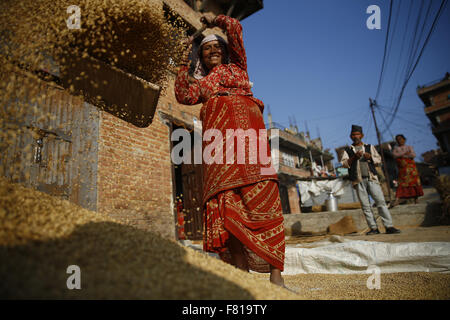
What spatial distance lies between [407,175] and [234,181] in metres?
5.55

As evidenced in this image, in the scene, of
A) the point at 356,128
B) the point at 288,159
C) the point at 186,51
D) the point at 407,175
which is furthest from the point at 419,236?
the point at 288,159

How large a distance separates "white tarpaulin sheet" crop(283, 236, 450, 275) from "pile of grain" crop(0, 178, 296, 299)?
161 cm

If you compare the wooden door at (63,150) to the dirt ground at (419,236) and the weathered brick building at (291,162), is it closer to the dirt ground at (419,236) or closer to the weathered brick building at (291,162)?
the dirt ground at (419,236)

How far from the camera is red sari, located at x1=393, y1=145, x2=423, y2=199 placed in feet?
18.5

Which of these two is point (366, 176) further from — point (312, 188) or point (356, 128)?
point (312, 188)

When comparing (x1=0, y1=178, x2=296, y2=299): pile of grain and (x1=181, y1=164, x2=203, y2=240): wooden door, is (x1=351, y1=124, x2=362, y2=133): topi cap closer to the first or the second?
(x1=181, y1=164, x2=203, y2=240): wooden door

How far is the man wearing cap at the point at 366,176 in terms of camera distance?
14.1 ft

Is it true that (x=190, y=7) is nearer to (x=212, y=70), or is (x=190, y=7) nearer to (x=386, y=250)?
(x=212, y=70)

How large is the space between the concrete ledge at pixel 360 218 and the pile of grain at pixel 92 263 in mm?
4970

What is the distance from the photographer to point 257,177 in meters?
1.79

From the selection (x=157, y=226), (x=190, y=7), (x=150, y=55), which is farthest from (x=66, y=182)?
(x=190, y=7)

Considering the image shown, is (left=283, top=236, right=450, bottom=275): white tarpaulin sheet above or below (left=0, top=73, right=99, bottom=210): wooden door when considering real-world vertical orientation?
below

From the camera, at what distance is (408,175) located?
5672 mm

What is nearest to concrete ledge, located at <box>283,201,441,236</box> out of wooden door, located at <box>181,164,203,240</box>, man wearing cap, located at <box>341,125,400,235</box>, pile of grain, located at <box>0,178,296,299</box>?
man wearing cap, located at <box>341,125,400,235</box>
